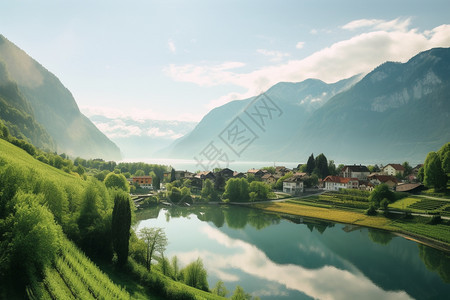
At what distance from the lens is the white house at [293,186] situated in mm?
100494

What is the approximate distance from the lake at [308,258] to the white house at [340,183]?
34.3 m

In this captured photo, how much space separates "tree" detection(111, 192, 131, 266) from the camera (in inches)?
1050

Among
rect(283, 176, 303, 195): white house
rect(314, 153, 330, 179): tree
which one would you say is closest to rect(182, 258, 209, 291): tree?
rect(283, 176, 303, 195): white house

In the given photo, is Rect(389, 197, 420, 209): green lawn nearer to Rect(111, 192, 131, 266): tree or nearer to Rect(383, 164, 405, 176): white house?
Rect(383, 164, 405, 176): white house

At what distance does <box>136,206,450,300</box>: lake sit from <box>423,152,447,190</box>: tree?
29739 millimetres

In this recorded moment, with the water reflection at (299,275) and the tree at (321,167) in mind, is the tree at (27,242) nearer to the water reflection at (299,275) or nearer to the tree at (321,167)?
the water reflection at (299,275)

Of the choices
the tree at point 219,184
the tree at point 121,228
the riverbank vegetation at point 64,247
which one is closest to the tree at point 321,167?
the tree at point 219,184

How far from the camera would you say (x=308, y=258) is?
4431 cm

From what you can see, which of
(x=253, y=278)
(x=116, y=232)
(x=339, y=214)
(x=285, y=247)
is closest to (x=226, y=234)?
(x=285, y=247)

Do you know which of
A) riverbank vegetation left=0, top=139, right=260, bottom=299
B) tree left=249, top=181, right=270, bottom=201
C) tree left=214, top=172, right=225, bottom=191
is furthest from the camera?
tree left=214, top=172, right=225, bottom=191

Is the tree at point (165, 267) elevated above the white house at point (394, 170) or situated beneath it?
situated beneath

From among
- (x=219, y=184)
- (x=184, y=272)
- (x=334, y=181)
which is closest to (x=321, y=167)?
(x=334, y=181)

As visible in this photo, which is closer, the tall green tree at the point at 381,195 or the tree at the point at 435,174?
the tall green tree at the point at 381,195

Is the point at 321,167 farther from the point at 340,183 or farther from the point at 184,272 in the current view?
the point at 184,272
